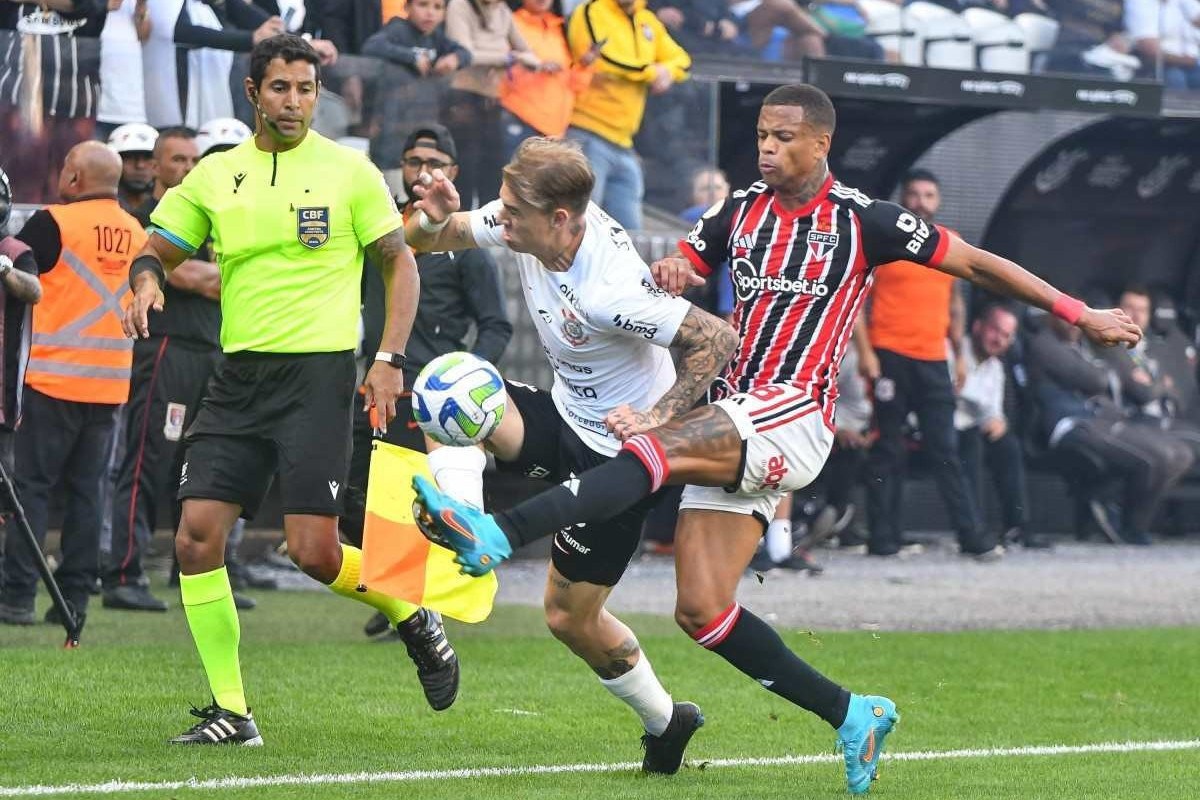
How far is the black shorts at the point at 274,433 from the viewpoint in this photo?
6645mm

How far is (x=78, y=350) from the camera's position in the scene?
9812mm

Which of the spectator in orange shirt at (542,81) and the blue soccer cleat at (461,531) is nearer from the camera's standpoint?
the blue soccer cleat at (461,531)

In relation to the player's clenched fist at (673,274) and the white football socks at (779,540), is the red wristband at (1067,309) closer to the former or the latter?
the player's clenched fist at (673,274)

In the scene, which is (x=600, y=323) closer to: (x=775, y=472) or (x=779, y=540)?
(x=775, y=472)

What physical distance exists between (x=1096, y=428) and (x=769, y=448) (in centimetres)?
1104

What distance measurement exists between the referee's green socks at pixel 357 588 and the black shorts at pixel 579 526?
2.82 ft

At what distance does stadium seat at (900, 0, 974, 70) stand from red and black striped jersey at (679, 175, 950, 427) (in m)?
8.49

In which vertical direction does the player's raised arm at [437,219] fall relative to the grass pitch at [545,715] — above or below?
above

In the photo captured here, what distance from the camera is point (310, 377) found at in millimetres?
6711

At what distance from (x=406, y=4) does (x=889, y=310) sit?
4.37 m

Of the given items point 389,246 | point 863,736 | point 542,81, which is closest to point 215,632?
point 389,246

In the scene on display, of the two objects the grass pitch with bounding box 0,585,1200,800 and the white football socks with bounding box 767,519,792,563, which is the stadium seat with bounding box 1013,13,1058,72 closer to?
the white football socks with bounding box 767,519,792,563

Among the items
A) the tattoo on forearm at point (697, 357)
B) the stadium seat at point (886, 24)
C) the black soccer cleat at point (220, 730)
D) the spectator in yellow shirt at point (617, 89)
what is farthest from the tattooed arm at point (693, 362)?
the stadium seat at point (886, 24)

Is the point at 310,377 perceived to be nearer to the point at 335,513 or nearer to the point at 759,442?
the point at 335,513
